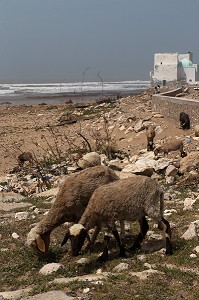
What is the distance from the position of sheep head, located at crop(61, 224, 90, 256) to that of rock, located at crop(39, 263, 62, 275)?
1.28 ft

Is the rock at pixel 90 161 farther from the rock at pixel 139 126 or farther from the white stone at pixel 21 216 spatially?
the rock at pixel 139 126

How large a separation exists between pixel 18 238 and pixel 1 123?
26380mm

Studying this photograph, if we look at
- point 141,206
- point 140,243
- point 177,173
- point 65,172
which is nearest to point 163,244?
point 140,243

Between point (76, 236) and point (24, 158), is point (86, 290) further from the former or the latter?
point (24, 158)

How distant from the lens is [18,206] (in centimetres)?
1093

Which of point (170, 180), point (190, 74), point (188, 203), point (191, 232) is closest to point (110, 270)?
point (191, 232)

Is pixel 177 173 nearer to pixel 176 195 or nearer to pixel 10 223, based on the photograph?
pixel 176 195

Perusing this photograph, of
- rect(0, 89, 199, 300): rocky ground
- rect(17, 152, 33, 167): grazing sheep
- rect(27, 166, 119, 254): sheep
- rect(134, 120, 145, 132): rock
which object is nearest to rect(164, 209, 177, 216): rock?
rect(0, 89, 199, 300): rocky ground

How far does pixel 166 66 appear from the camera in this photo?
229 feet

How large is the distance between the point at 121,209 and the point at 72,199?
3.30 feet

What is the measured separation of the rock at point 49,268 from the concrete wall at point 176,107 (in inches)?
508

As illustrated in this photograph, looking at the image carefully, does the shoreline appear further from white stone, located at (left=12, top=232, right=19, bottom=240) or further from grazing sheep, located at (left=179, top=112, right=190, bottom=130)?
white stone, located at (left=12, top=232, right=19, bottom=240)

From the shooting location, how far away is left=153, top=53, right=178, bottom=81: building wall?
6956cm

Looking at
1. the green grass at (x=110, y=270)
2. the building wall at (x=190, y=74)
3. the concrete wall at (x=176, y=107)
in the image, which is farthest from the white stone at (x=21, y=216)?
the building wall at (x=190, y=74)
